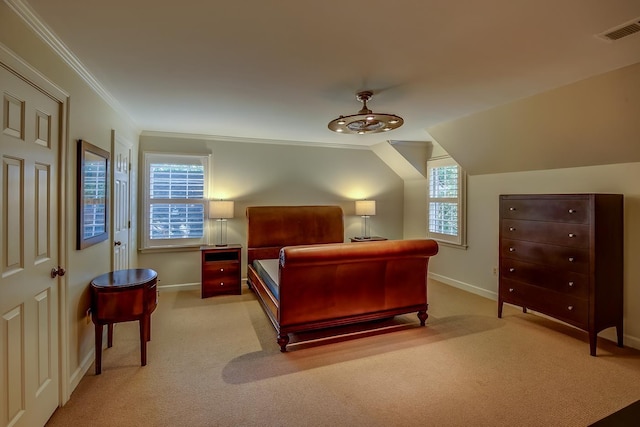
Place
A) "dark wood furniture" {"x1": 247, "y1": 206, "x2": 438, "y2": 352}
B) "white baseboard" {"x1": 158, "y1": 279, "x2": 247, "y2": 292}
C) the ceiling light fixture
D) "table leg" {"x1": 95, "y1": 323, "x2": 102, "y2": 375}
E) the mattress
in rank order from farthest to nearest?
"white baseboard" {"x1": 158, "y1": 279, "x2": 247, "y2": 292}, the mattress, "dark wood furniture" {"x1": 247, "y1": 206, "x2": 438, "y2": 352}, the ceiling light fixture, "table leg" {"x1": 95, "y1": 323, "x2": 102, "y2": 375}

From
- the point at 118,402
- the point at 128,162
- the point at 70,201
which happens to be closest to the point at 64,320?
the point at 118,402

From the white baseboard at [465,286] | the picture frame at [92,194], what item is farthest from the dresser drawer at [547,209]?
the picture frame at [92,194]

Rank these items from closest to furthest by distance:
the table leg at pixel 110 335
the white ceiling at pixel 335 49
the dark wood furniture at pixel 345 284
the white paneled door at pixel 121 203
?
the white ceiling at pixel 335 49 < the dark wood furniture at pixel 345 284 < the table leg at pixel 110 335 < the white paneled door at pixel 121 203

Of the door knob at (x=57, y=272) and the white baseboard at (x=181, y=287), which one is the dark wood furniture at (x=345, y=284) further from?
the white baseboard at (x=181, y=287)

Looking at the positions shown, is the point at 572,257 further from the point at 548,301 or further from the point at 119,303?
the point at 119,303

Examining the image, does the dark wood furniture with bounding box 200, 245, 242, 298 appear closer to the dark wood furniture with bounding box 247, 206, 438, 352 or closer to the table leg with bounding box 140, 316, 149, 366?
the dark wood furniture with bounding box 247, 206, 438, 352

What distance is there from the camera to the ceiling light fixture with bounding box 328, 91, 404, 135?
2.86m

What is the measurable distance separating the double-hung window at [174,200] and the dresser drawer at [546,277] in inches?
166

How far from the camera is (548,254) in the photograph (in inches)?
130

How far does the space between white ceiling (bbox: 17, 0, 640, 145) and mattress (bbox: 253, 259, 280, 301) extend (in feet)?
6.21

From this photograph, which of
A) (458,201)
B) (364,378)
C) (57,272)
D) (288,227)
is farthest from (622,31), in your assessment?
(288,227)

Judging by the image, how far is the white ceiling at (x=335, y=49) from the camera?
1744 millimetres

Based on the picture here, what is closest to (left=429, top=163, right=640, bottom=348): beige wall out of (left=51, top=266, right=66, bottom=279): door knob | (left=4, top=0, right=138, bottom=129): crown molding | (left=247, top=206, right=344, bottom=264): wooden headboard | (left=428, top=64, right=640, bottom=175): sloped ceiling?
(left=428, top=64, right=640, bottom=175): sloped ceiling

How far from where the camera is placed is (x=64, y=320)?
2248mm
